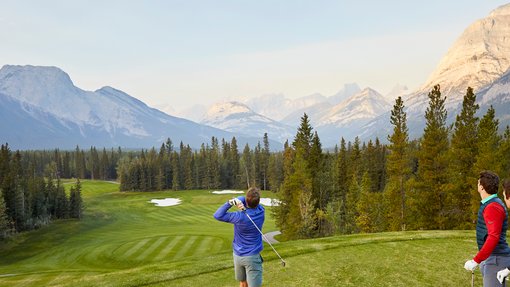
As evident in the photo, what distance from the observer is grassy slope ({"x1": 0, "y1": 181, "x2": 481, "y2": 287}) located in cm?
1397

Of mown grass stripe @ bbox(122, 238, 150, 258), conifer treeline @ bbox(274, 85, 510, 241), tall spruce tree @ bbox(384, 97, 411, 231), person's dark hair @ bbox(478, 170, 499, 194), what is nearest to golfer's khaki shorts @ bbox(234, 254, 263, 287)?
person's dark hair @ bbox(478, 170, 499, 194)

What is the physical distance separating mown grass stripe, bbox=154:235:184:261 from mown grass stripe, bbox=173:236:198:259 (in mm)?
1378

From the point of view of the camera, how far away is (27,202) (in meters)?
75.1

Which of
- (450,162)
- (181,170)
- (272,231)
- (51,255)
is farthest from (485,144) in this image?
(181,170)

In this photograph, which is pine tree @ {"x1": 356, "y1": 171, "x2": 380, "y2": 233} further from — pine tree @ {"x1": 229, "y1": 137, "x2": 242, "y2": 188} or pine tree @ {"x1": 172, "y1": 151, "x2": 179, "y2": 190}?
pine tree @ {"x1": 172, "y1": 151, "x2": 179, "y2": 190}

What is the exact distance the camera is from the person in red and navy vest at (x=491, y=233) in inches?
311

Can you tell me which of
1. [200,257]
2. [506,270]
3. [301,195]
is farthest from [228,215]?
[301,195]

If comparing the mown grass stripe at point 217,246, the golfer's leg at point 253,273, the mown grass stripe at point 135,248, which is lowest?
the mown grass stripe at point 217,246

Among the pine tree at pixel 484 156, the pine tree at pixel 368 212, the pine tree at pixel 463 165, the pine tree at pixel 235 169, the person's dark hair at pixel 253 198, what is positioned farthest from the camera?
the pine tree at pixel 235 169

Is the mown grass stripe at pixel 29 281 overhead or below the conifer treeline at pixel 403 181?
below

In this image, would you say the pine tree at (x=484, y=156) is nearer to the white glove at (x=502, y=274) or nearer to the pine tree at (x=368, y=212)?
the pine tree at (x=368, y=212)

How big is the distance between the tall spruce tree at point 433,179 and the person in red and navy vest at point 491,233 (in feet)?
99.7

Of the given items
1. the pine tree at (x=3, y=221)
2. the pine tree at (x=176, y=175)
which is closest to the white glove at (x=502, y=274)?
the pine tree at (x=3, y=221)

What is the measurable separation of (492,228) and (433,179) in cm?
3185
